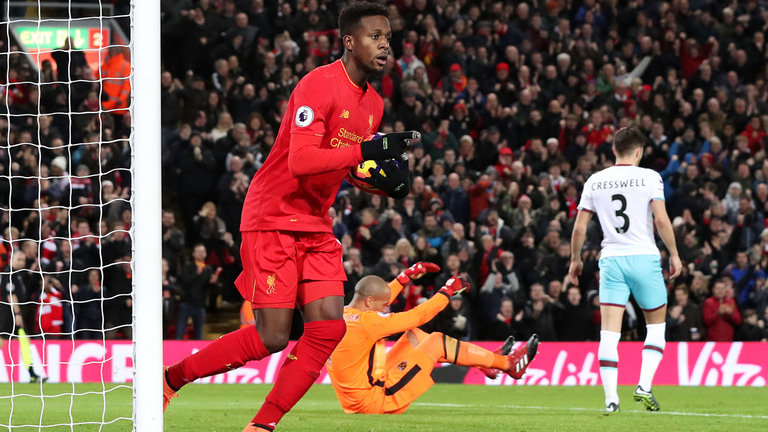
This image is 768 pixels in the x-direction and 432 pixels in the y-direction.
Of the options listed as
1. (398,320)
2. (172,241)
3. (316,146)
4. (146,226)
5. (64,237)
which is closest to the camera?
Result: (146,226)

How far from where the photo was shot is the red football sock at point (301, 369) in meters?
5.13

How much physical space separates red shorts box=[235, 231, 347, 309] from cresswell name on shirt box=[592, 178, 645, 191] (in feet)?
10.9

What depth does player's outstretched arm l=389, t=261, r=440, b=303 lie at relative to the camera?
7888mm

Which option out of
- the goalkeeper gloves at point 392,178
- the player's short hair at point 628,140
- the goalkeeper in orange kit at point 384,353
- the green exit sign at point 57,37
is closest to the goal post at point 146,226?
the goalkeeper gloves at point 392,178

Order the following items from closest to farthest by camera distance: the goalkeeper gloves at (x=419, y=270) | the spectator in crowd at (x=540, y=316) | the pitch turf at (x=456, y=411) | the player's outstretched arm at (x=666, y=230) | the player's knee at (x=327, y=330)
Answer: the player's knee at (x=327, y=330) → the pitch turf at (x=456, y=411) → the goalkeeper gloves at (x=419, y=270) → the player's outstretched arm at (x=666, y=230) → the spectator in crowd at (x=540, y=316)

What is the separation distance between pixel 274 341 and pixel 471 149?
11.5 meters

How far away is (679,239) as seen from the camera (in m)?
15.0

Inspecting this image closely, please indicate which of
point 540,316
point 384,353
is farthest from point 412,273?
point 540,316

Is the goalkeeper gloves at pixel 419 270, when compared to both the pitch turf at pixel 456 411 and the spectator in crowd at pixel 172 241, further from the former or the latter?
the spectator in crowd at pixel 172 241

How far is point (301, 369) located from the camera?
5.20 metres

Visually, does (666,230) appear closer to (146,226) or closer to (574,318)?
(146,226)

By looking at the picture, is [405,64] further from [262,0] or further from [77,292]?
[77,292]

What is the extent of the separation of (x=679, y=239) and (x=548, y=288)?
2.08 metres

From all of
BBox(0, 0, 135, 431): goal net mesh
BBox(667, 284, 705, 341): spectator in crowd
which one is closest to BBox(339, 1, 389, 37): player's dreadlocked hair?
BBox(0, 0, 135, 431): goal net mesh
